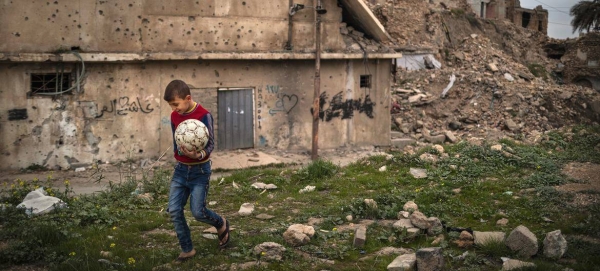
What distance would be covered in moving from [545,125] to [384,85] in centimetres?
753

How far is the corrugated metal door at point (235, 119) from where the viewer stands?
14922mm

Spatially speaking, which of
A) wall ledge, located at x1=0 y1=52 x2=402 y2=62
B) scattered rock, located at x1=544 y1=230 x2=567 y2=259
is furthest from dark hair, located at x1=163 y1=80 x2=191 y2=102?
wall ledge, located at x1=0 y1=52 x2=402 y2=62

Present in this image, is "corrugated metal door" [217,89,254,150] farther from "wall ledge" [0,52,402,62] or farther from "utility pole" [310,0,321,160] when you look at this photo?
"utility pole" [310,0,321,160]

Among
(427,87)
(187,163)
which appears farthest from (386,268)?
(427,87)

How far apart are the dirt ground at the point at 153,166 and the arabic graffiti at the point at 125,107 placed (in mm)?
1135

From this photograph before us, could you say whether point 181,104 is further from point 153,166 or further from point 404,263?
point 153,166

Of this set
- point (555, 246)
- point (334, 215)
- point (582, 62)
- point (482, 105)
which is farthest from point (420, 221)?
point (582, 62)

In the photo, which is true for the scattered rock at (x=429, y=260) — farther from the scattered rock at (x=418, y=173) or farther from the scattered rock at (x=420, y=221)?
the scattered rock at (x=418, y=173)

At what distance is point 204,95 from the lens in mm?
14523

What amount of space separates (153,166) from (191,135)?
826cm

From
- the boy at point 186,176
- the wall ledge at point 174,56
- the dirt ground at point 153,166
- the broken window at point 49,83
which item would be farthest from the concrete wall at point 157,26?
the boy at point 186,176

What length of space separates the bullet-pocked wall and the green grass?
3.61 metres

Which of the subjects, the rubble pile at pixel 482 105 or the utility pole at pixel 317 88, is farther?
the rubble pile at pixel 482 105

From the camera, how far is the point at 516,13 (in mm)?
44094
